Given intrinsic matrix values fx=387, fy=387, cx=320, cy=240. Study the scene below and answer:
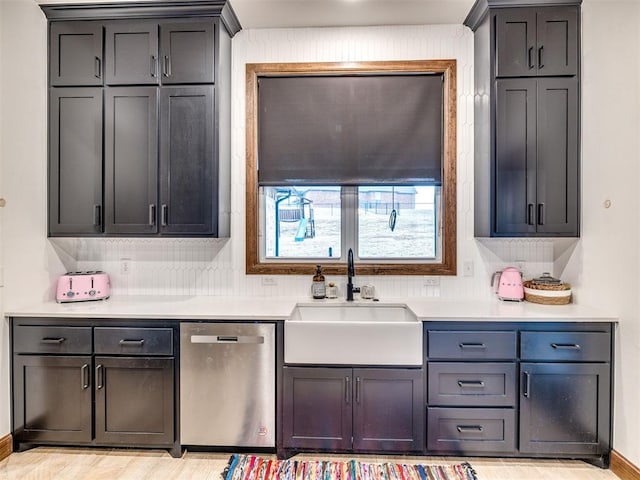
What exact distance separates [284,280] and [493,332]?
4.73 feet

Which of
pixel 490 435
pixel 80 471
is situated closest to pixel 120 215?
pixel 80 471

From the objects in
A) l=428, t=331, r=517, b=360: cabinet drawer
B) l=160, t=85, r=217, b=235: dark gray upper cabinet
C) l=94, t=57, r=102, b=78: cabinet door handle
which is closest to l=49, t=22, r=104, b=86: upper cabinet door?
l=94, t=57, r=102, b=78: cabinet door handle

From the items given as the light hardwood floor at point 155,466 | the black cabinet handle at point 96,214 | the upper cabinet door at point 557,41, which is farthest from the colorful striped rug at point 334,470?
the upper cabinet door at point 557,41

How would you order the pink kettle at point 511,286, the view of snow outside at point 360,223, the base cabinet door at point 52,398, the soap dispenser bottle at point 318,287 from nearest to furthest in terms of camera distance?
the base cabinet door at point 52,398 → the pink kettle at point 511,286 → the soap dispenser bottle at point 318,287 → the view of snow outside at point 360,223

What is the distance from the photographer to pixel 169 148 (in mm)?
2537

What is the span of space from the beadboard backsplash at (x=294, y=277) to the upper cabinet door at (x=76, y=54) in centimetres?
89

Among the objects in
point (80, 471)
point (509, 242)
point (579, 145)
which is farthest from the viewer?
→ point (509, 242)

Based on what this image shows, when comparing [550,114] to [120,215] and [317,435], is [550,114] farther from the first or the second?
[120,215]

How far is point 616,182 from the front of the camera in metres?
2.20

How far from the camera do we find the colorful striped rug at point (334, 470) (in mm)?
2131

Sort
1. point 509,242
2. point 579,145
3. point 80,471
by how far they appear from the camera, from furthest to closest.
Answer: point 509,242, point 579,145, point 80,471

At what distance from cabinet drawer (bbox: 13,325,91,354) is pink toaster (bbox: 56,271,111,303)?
29 centimetres

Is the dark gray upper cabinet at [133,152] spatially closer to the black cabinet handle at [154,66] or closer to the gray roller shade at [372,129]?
the black cabinet handle at [154,66]

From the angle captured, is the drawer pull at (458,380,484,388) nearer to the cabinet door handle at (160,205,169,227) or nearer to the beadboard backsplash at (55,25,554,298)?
the beadboard backsplash at (55,25,554,298)
